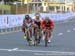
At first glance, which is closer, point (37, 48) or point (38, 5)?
point (37, 48)

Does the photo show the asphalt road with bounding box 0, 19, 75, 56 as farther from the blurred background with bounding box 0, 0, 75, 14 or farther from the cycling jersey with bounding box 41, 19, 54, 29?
the blurred background with bounding box 0, 0, 75, 14

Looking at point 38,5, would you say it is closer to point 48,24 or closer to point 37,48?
point 48,24

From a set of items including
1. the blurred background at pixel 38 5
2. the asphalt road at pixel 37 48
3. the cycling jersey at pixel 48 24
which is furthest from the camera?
the blurred background at pixel 38 5

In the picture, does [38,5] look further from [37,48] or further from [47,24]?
[37,48]

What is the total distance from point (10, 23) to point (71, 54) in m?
21.7

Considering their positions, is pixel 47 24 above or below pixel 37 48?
above

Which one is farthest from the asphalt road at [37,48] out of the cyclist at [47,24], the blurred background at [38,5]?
the blurred background at [38,5]

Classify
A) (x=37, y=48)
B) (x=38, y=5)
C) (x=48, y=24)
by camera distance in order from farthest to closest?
1. (x=38, y=5)
2. (x=48, y=24)
3. (x=37, y=48)

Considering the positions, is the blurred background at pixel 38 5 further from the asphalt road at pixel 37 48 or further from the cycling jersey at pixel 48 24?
the cycling jersey at pixel 48 24

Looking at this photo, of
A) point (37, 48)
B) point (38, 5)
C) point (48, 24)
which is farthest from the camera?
point (38, 5)

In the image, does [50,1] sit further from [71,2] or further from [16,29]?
[16,29]

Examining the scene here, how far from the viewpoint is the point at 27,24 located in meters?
22.1

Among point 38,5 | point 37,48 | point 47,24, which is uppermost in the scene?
point 47,24

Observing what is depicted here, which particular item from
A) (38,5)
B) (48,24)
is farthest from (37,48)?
(38,5)
